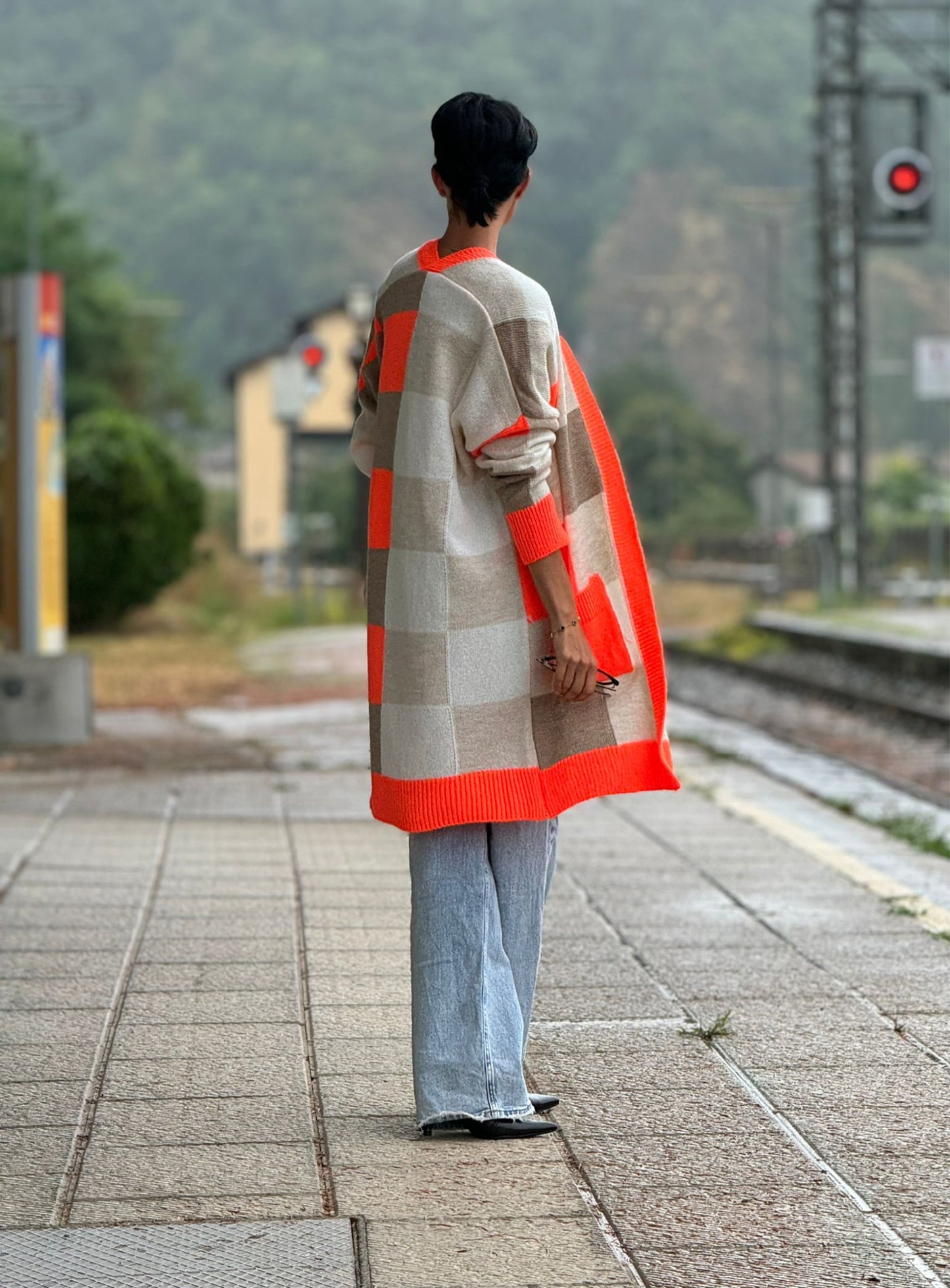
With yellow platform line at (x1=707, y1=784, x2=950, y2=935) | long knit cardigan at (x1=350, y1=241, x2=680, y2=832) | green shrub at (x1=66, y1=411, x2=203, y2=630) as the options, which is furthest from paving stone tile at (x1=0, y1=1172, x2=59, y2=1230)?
green shrub at (x1=66, y1=411, x2=203, y2=630)

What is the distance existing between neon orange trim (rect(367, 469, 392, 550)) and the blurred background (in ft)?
109

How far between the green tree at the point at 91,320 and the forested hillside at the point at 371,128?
49.8m

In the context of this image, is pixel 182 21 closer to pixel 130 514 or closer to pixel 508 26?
pixel 508 26

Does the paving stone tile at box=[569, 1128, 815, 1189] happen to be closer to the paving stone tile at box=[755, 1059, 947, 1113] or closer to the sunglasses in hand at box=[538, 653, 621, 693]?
the paving stone tile at box=[755, 1059, 947, 1113]

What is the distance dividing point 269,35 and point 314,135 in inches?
474

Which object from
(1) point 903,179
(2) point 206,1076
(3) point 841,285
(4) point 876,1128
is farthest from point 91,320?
(4) point 876,1128

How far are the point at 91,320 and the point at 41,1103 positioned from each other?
46.8 meters

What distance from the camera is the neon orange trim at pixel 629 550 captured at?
11.6 feet

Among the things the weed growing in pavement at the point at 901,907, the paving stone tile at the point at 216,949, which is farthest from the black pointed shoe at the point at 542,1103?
the weed growing in pavement at the point at 901,907

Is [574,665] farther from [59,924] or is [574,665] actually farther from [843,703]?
[843,703]

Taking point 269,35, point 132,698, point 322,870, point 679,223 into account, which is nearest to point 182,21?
point 269,35

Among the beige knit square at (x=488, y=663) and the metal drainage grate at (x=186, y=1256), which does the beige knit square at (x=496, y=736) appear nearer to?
the beige knit square at (x=488, y=663)

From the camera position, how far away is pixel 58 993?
15.0 feet

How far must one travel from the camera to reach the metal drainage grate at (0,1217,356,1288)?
2756 millimetres
